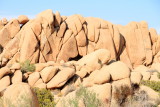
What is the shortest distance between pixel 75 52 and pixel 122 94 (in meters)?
17.8

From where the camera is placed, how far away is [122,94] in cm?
2234

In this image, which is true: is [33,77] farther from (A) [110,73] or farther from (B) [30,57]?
(A) [110,73]

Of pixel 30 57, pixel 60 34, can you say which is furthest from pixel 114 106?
pixel 60 34

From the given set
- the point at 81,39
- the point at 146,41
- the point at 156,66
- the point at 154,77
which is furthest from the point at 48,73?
the point at 146,41

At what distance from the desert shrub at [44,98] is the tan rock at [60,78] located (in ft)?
8.84

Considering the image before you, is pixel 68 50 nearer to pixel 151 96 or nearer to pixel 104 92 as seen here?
pixel 151 96

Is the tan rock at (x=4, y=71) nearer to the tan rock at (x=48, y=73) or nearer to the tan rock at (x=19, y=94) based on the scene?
the tan rock at (x=48, y=73)

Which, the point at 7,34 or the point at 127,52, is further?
the point at 127,52

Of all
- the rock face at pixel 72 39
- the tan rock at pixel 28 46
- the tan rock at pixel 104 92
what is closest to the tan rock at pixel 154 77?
the rock face at pixel 72 39

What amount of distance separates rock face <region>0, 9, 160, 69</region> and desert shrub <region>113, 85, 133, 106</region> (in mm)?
11078

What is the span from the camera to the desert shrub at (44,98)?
897 inches

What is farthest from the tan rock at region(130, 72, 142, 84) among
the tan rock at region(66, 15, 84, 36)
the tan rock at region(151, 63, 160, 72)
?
the tan rock at region(151, 63, 160, 72)

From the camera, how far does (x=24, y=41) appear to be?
3544 centimetres

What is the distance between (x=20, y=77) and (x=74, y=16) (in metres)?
16.1
